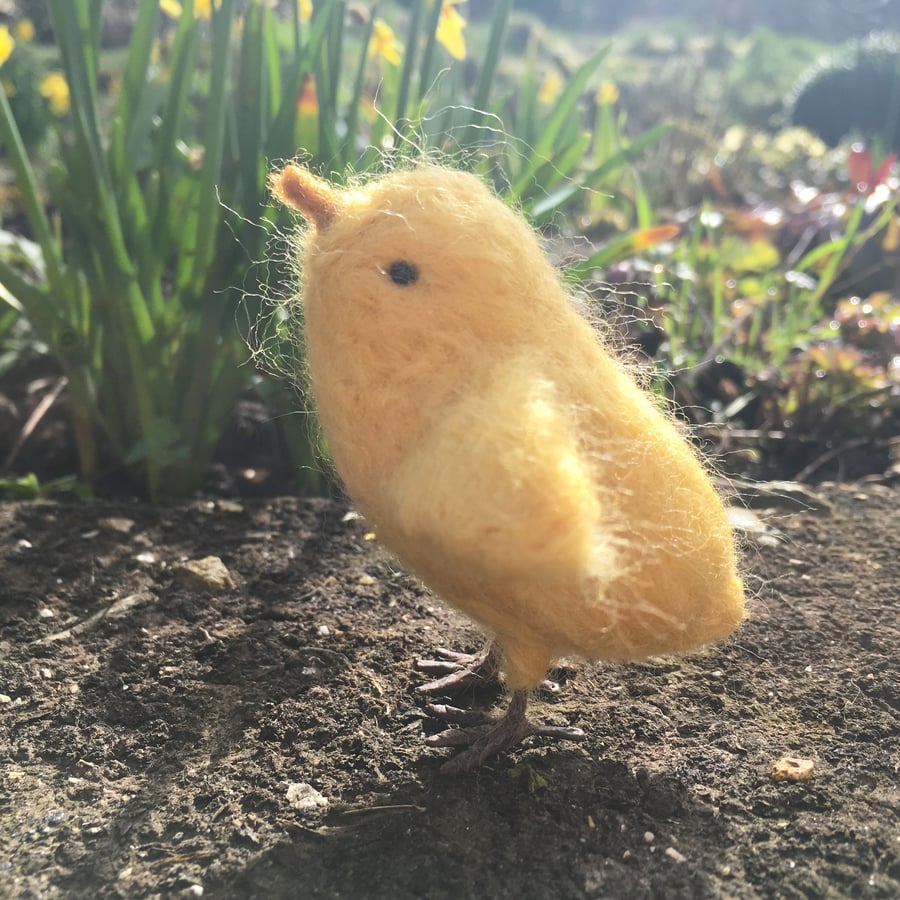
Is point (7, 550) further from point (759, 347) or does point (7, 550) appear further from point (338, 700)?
point (759, 347)

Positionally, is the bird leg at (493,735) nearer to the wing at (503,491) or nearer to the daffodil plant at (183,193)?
the wing at (503,491)

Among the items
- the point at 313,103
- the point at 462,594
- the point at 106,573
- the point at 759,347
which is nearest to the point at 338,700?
the point at 462,594

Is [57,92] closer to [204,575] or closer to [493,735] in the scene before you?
[204,575]

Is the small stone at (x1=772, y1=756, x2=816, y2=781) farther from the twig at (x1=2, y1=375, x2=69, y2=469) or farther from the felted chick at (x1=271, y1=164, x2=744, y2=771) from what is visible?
the twig at (x1=2, y1=375, x2=69, y2=469)

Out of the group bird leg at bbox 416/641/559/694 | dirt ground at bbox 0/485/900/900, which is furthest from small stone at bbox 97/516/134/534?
bird leg at bbox 416/641/559/694

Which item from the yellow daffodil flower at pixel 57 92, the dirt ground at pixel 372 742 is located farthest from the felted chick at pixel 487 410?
the yellow daffodil flower at pixel 57 92
